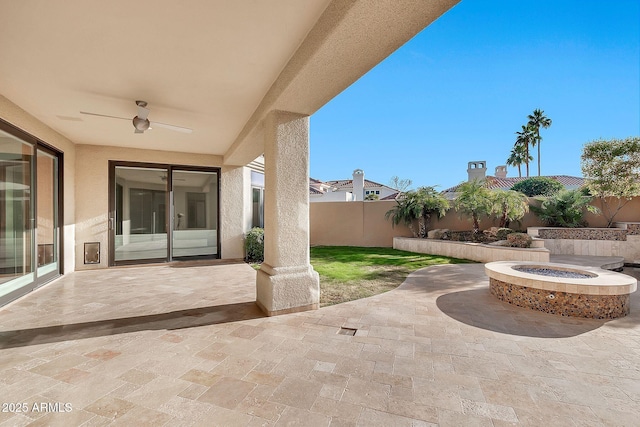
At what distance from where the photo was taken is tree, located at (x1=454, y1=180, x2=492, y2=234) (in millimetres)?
9500

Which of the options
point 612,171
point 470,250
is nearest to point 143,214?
point 470,250

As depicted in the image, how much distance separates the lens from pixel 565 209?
10.4 meters

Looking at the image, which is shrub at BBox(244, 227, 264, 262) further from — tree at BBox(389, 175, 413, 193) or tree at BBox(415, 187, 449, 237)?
tree at BBox(389, 175, 413, 193)

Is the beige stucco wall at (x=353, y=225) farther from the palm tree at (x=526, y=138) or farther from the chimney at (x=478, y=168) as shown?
the palm tree at (x=526, y=138)

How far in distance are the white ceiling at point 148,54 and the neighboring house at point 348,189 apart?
16511 millimetres

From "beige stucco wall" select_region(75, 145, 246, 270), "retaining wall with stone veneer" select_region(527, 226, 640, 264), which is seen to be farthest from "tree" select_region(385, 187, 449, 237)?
"beige stucco wall" select_region(75, 145, 246, 270)

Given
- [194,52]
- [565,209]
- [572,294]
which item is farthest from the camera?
[565,209]

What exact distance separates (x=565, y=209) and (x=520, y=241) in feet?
12.5

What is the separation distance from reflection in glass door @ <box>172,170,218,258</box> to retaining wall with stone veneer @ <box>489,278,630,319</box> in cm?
738

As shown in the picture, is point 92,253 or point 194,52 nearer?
point 194,52

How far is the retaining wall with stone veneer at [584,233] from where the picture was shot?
9.34 meters

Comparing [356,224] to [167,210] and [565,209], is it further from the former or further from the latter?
[565,209]

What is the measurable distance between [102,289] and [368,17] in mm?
6030

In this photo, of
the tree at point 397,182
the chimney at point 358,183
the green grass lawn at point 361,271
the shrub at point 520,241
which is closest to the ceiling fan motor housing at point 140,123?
the green grass lawn at point 361,271
